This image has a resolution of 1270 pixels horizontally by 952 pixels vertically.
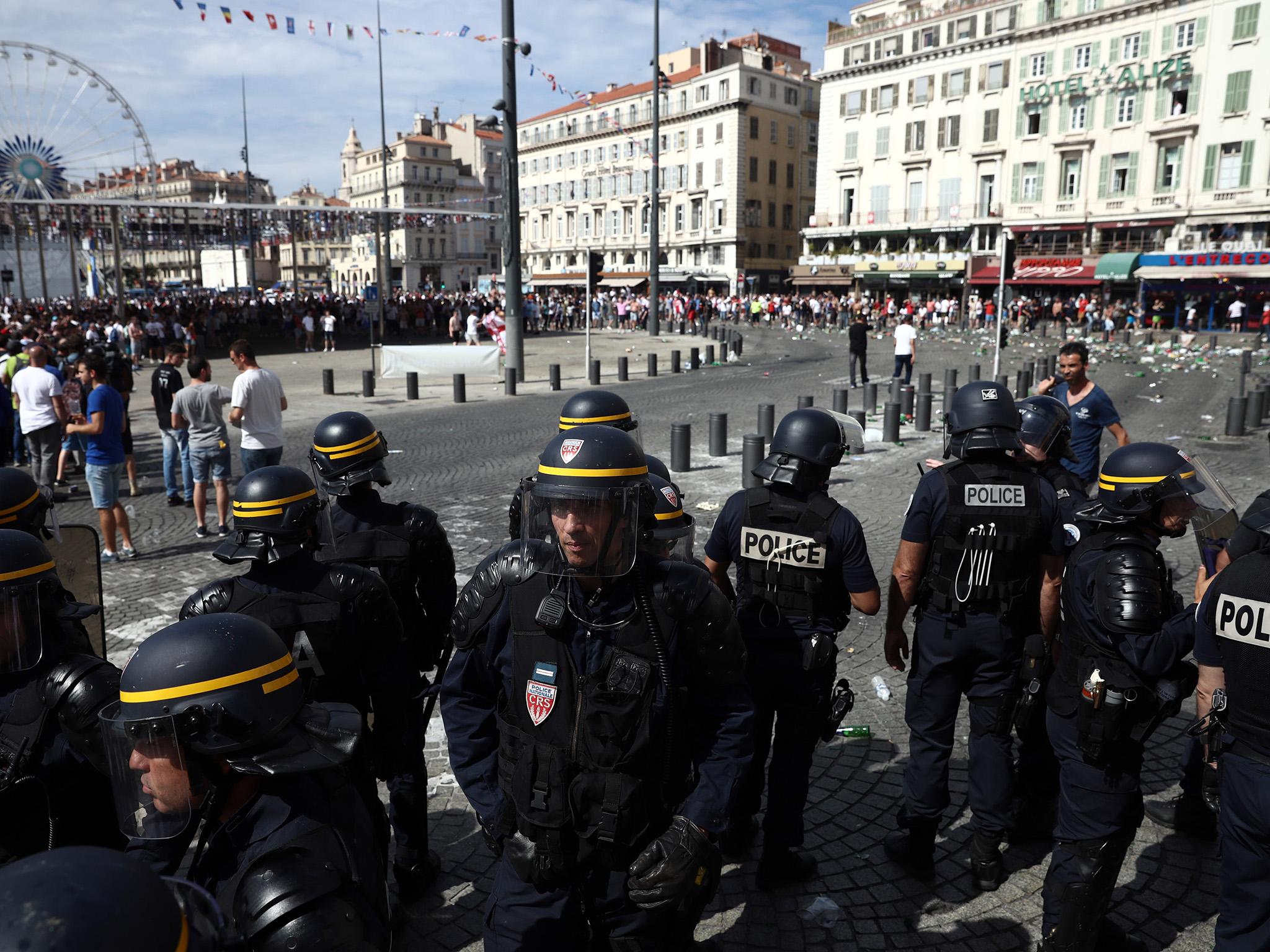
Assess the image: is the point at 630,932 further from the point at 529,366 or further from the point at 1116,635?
the point at 529,366

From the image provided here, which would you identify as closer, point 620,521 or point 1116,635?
point 620,521

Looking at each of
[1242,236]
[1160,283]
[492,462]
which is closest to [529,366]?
[492,462]

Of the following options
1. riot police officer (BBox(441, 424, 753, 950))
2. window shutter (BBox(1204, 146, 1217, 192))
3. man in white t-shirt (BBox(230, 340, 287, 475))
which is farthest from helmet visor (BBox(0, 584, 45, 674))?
window shutter (BBox(1204, 146, 1217, 192))

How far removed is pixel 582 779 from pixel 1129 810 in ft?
6.47

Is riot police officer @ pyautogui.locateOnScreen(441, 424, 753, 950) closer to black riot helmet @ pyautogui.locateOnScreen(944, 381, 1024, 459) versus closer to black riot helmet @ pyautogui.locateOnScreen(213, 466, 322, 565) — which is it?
black riot helmet @ pyautogui.locateOnScreen(213, 466, 322, 565)

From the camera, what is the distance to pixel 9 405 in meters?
10.5

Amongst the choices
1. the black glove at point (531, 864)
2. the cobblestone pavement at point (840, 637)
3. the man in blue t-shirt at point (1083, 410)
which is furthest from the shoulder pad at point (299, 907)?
the man in blue t-shirt at point (1083, 410)

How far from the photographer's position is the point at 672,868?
2059mm

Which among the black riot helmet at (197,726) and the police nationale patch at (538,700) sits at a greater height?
the black riot helmet at (197,726)

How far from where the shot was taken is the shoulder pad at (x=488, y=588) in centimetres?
231

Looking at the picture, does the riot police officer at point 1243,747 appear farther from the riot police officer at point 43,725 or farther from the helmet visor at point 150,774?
the riot police officer at point 43,725

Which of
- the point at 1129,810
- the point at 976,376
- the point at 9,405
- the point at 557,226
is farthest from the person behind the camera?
the point at 557,226

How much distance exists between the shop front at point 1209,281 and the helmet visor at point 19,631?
40.3 m

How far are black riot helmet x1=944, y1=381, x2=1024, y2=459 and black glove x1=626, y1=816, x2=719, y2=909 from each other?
7.02 feet
